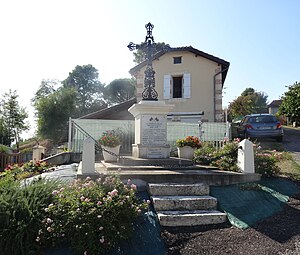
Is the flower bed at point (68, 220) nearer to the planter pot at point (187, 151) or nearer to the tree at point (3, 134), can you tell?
the planter pot at point (187, 151)

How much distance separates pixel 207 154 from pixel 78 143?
5.23m

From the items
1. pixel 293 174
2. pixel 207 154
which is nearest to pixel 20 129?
pixel 207 154

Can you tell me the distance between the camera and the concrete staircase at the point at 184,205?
12.5 ft

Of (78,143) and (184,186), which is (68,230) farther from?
(78,143)

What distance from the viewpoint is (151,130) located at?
707cm

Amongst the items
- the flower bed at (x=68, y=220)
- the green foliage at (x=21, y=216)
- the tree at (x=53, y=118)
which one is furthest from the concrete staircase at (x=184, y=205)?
the tree at (x=53, y=118)

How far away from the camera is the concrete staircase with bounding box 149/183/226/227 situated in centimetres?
382

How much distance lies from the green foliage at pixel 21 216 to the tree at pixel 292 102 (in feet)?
67.1

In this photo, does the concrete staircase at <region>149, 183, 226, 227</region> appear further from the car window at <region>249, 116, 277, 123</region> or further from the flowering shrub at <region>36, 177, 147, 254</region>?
the car window at <region>249, 116, 277, 123</region>

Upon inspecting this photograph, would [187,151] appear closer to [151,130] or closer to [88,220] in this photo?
[151,130]

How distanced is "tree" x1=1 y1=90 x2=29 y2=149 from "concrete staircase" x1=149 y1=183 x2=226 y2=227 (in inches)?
1098

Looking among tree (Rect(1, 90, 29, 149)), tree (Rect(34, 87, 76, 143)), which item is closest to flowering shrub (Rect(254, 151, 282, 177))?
tree (Rect(34, 87, 76, 143))

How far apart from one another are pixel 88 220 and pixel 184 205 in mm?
1742

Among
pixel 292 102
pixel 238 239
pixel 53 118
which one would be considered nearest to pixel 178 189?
pixel 238 239
